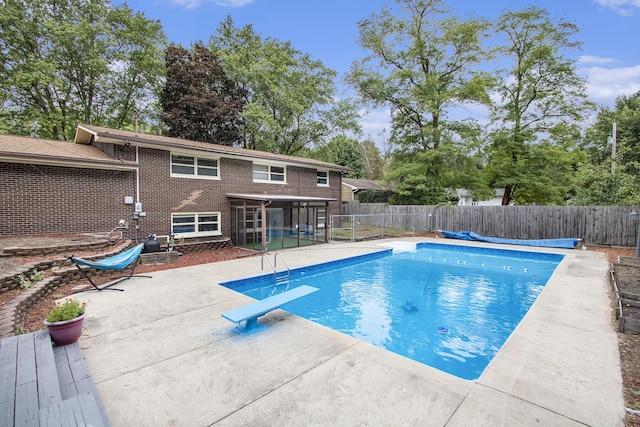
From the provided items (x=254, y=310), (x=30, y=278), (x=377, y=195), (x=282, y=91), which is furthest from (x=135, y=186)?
(x=377, y=195)

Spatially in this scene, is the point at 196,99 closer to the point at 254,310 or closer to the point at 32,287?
the point at 32,287

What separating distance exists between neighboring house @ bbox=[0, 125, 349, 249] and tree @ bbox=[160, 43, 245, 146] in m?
9.96

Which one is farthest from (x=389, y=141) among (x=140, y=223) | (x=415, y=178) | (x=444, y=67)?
(x=140, y=223)

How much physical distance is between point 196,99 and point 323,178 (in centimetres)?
1130

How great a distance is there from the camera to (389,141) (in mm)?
22656

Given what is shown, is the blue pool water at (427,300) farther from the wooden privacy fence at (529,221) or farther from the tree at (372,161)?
the tree at (372,161)

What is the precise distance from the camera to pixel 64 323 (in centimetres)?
357

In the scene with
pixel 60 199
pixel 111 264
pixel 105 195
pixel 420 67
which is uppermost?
pixel 420 67

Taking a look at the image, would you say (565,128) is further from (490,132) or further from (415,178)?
(415,178)

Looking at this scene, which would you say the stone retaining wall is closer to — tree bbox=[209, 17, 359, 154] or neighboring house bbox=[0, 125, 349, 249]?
neighboring house bbox=[0, 125, 349, 249]

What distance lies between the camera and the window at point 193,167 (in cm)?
1180

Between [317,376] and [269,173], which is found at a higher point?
[269,173]

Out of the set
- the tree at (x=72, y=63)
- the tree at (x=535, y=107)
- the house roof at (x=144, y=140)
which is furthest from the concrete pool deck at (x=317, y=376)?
the tree at (x=72, y=63)

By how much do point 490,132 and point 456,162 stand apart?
2990 mm
